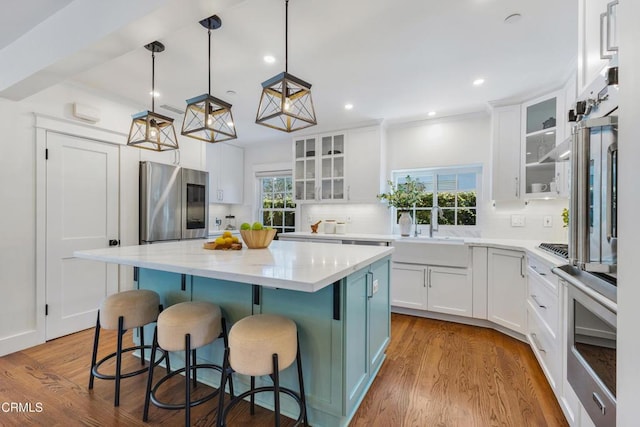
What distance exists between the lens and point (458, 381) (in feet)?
6.75

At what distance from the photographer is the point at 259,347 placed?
1340 millimetres

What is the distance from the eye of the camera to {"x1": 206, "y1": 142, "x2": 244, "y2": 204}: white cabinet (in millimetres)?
4758

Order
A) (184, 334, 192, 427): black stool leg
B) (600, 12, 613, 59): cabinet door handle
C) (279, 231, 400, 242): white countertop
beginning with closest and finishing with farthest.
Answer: (600, 12, 613, 59): cabinet door handle
(184, 334, 192, 427): black stool leg
(279, 231, 400, 242): white countertop

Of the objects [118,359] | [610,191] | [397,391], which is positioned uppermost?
[610,191]

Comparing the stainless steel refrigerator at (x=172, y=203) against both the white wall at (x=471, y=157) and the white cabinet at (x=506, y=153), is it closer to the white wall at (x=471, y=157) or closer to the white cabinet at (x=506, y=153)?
the white wall at (x=471, y=157)

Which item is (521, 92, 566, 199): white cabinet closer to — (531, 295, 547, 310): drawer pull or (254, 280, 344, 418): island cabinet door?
(531, 295, 547, 310): drawer pull

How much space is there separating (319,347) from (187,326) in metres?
0.73

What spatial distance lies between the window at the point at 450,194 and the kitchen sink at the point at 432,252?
671 millimetres

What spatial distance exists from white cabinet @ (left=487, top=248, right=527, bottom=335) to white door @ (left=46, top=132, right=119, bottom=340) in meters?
4.07

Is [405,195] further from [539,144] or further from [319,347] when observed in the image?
[319,347]

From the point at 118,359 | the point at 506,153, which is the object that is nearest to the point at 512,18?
the point at 506,153

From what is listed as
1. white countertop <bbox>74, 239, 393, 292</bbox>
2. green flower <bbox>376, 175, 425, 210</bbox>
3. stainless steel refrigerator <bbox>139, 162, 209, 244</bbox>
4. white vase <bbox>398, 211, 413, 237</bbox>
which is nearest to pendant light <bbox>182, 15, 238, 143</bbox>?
white countertop <bbox>74, 239, 393, 292</bbox>

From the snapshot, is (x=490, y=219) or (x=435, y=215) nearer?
(x=490, y=219)

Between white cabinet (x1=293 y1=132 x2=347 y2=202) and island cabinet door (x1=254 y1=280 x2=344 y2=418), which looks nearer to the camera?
island cabinet door (x1=254 y1=280 x2=344 y2=418)
